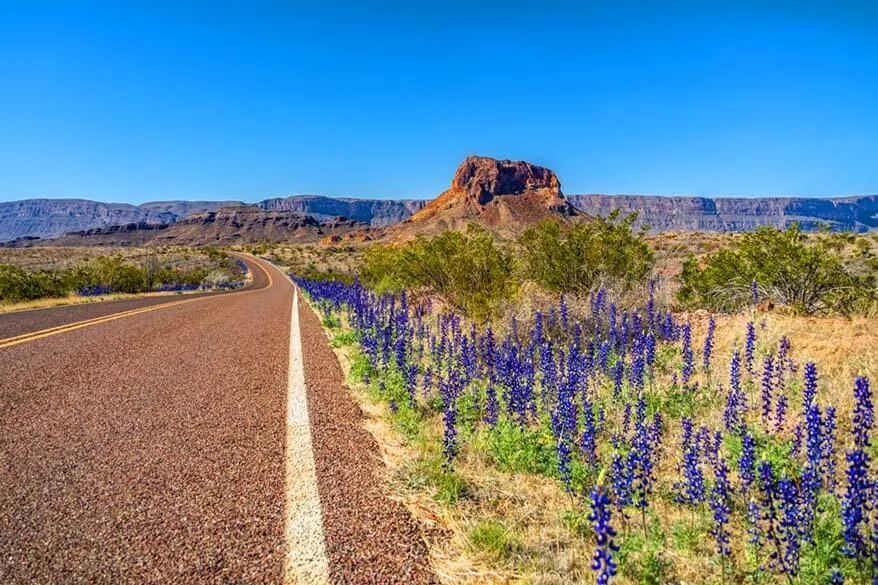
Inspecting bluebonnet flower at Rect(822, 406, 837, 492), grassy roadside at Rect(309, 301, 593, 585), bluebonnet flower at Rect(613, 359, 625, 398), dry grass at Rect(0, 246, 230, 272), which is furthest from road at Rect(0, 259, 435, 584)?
dry grass at Rect(0, 246, 230, 272)

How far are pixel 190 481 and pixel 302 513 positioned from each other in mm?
863

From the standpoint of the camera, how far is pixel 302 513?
97.3 inches

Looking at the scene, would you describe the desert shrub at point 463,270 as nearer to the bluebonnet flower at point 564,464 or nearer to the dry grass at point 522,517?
the dry grass at point 522,517

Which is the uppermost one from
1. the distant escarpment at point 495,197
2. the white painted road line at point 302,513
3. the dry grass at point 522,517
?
the distant escarpment at point 495,197

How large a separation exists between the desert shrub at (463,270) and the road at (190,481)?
17.1 feet

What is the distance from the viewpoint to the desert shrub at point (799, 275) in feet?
26.8

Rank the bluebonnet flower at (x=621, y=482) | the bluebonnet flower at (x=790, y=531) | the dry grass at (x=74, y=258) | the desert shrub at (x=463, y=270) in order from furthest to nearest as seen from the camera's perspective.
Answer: the dry grass at (x=74, y=258) → the desert shrub at (x=463, y=270) → the bluebonnet flower at (x=621, y=482) → the bluebonnet flower at (x=790, y=531)

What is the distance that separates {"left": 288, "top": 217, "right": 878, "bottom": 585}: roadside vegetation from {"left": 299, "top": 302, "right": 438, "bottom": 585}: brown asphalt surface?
13 cm

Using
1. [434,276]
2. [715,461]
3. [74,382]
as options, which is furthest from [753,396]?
[434,276]

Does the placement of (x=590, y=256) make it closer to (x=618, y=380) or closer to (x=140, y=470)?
(x=618, y=380)

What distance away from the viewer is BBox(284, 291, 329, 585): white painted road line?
2.02 m

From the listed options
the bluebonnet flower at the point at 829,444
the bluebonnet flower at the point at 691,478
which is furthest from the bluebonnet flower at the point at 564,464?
the bluebonnet flower at the point at 829,444

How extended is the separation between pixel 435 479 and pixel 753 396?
12.7 ft

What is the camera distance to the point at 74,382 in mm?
5121
